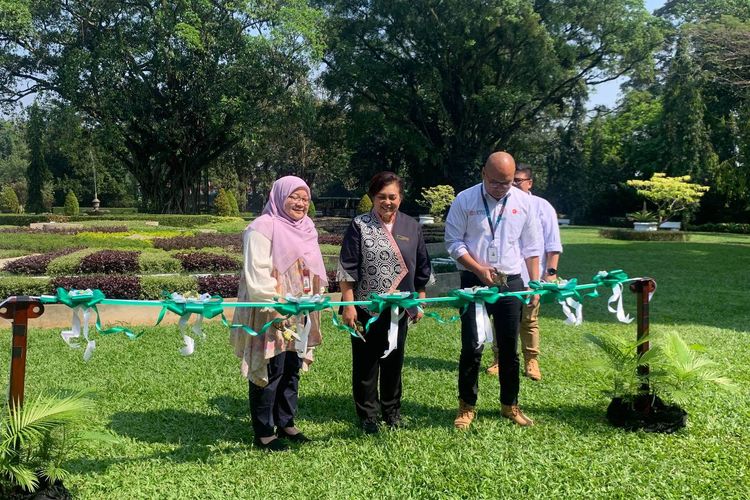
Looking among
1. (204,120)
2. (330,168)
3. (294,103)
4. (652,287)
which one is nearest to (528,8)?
(294,103)

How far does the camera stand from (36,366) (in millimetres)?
4969

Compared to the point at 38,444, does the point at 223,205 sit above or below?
above

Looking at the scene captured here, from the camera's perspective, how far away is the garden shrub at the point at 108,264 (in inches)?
319

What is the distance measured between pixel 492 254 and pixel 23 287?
18.3ft

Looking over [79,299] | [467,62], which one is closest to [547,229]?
[79,299]

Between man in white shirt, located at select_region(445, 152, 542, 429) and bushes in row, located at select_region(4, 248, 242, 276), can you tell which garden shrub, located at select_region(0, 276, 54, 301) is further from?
man in white shirt, located at select_region(445, 152, 542, 429)

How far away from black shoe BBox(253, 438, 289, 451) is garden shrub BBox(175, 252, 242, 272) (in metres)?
5.47

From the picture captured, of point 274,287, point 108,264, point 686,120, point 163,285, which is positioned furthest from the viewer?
point 686,120

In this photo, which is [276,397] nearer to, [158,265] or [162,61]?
[158,265]

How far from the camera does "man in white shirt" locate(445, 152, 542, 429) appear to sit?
3.52 metres

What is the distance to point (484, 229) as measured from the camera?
11.8 ft

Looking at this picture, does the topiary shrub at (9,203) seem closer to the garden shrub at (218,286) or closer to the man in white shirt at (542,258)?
the garden shrub at (218,286)

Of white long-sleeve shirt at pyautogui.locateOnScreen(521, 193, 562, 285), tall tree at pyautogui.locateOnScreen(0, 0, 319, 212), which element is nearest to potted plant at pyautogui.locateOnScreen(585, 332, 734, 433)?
white long-sleeve shirt at pyautogui.locateOnScreen(521, 193, 562, 285)

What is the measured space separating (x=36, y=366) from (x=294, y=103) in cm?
2073
